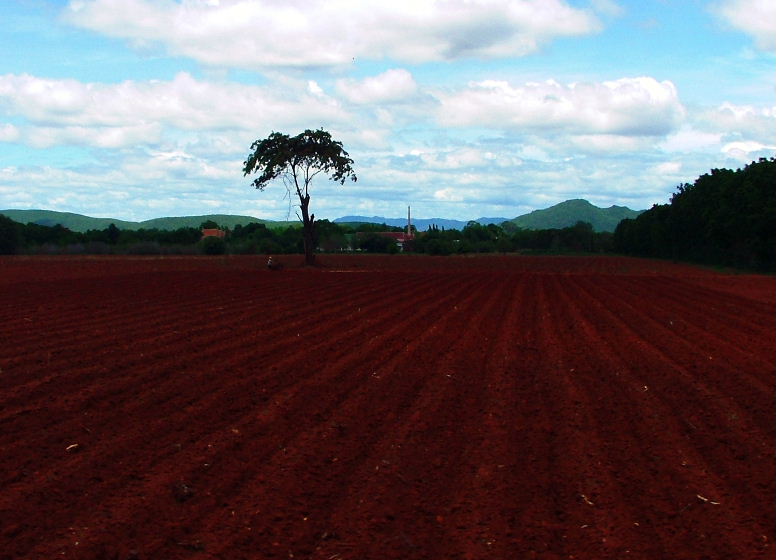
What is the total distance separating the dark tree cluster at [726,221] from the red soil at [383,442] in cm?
4294

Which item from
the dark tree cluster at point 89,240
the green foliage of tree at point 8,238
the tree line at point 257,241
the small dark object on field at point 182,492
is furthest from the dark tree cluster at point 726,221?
the green foliage of tree at point 8,238

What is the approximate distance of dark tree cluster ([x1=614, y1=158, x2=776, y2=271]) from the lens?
56.3 meters

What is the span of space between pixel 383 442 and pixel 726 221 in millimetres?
57776

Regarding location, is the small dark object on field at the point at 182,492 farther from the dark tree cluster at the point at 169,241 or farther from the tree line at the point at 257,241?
the dark tree cluster at the point at 169,241

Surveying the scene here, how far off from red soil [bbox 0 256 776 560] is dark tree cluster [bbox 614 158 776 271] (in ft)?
141

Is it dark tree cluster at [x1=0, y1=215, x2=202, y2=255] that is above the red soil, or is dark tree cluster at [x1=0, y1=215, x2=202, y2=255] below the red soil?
above

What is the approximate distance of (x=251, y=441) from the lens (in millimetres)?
8102

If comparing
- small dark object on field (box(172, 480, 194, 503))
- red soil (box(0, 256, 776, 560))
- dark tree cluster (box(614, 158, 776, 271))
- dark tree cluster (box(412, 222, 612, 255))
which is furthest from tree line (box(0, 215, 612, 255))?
small dark object on field (box(172, 480, 194, 503))

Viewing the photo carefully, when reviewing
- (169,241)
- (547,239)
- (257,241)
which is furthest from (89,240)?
(547,239)

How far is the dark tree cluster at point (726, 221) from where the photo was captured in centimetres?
5631

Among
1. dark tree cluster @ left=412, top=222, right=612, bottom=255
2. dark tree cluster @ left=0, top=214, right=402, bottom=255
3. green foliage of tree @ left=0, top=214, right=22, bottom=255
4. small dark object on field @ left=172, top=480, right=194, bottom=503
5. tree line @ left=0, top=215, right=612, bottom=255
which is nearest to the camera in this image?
small dark object on field @ left=172, top=480, right=194, bottom=503

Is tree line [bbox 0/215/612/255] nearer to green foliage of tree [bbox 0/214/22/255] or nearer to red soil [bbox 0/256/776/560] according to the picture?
green foliage of tree [bbox 0/214/22/255]

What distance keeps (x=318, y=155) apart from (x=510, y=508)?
48677mm

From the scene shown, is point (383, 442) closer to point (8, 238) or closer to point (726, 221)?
point (726, 221)
